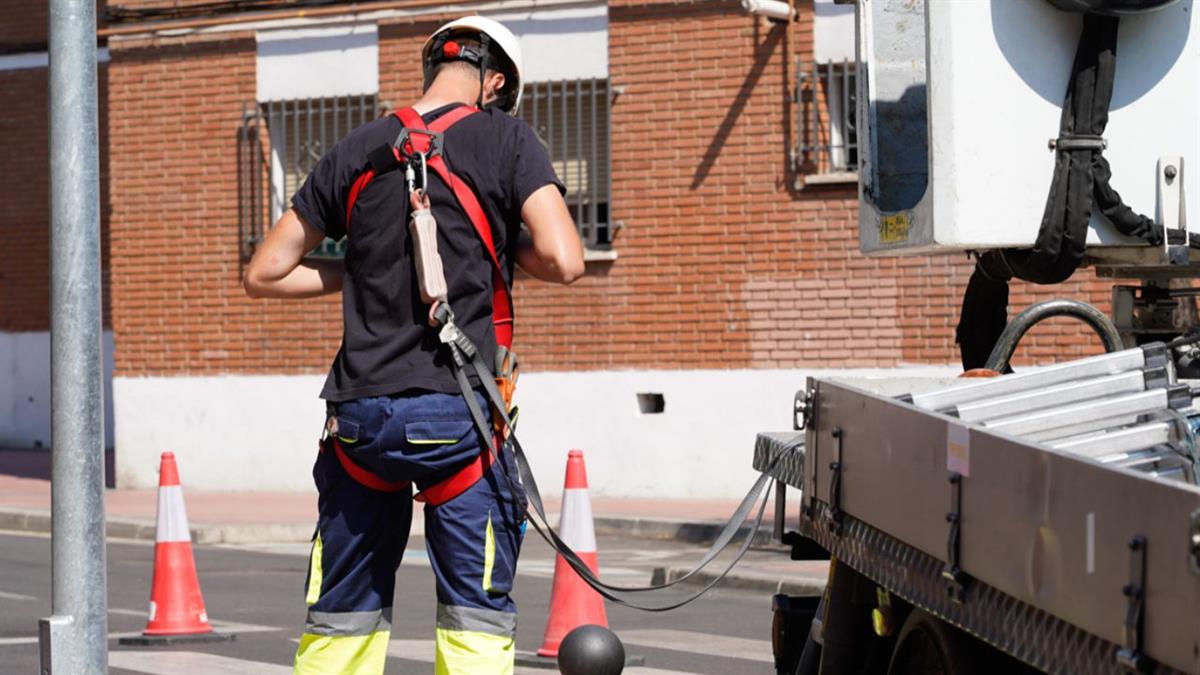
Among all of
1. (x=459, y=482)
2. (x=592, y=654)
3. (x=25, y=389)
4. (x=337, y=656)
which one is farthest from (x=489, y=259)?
(x=25, y=389)

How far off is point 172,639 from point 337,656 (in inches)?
188

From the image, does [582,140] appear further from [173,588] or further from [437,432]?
[437,432]

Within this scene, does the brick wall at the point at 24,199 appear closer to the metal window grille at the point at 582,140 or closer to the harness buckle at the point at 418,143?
the metal window grille at the point at 582,140


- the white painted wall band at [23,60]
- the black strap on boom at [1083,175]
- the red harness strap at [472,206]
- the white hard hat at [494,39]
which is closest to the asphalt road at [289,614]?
the black strap on boom at [1083,175]

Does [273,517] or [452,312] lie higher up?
[452,312]

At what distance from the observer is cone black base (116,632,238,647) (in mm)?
9109

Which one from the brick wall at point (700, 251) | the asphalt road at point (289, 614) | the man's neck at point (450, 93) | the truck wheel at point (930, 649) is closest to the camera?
the truck wheel at point (930, 649)

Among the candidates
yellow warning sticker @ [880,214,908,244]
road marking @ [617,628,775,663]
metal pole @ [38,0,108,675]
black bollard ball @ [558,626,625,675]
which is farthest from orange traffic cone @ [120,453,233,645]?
yellow warning sticker @ [880,214,908,244]

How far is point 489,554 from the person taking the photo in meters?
4.54

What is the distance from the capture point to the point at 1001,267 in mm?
5750

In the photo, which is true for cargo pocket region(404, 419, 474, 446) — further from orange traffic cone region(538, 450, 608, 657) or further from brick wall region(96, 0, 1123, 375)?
brick wall region(96, 0, 1123, 375)

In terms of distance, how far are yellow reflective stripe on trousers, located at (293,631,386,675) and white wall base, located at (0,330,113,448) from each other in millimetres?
22885

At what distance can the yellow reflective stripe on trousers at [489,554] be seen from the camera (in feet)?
14.8

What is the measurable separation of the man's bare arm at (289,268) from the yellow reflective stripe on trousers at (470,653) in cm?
94
